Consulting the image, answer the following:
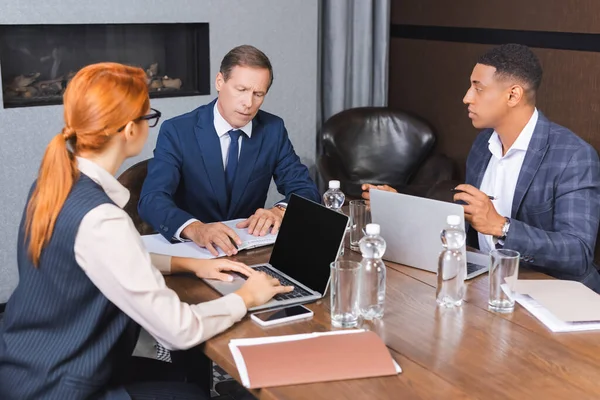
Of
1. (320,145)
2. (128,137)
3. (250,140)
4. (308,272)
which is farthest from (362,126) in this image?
A: (128,137)

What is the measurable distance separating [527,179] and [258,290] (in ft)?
3.31

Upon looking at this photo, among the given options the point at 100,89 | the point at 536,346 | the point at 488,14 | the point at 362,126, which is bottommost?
the point at 536,346

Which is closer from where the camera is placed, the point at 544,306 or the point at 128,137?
the point at 128,137

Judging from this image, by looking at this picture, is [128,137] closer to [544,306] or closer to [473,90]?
[544,306]

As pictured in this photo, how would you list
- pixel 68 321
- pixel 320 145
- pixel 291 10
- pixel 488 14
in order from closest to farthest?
pixel 68 321 < pixel 488 14 < pixel 291 10 < pixel 320 145

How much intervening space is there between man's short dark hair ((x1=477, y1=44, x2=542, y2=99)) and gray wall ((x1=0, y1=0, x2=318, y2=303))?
169cm

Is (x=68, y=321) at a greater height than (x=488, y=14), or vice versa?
(x=488, y=14)

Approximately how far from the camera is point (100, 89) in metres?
1.79

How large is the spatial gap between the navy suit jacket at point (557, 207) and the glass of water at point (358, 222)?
1.38 feet

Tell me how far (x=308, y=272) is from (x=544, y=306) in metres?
0.58

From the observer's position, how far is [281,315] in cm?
193

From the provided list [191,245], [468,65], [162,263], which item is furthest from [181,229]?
[468,65]

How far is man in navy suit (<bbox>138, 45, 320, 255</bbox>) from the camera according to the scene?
2.76m

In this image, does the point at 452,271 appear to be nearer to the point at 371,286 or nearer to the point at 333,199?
the point at 371,286
